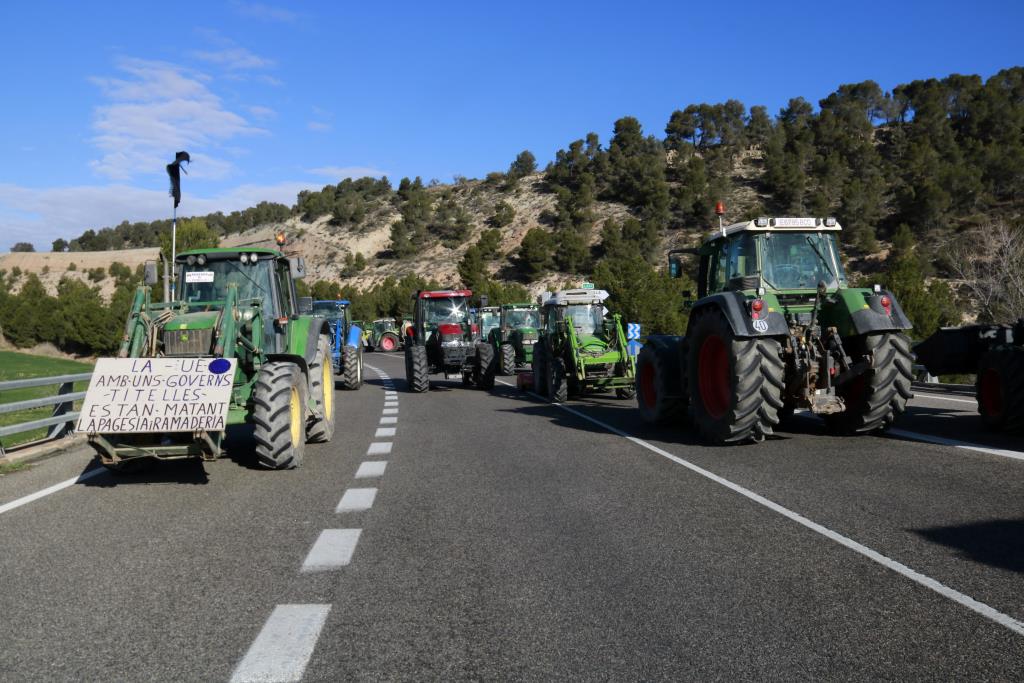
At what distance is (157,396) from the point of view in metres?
8.45

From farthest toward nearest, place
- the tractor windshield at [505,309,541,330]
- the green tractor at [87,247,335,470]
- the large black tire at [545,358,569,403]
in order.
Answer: the tractor windshield at [505,309,541,330] < the large black tire at [545,358,569,403] < the green tractor at [87,247,335,470]

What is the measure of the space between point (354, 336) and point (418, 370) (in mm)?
5904

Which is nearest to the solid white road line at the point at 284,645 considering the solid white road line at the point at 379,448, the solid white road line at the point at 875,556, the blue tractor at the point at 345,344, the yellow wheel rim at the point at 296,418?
the solid white road line at the point at 875,556

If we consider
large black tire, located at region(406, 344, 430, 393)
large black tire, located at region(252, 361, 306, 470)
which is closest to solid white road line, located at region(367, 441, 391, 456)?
large black tire, located at region(252, 361, 306, 470)

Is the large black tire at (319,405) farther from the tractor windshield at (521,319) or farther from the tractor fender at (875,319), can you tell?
the tractor windshield at (521,319)

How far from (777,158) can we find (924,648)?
254 ft

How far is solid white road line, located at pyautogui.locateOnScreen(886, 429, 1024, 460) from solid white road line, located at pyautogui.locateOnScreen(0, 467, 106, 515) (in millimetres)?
9442

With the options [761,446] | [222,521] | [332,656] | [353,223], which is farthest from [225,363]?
[353,223]

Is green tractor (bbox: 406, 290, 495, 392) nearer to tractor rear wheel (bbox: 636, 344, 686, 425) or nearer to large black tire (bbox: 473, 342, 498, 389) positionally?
large black tire (bbox: 473, 342, 498, 389)

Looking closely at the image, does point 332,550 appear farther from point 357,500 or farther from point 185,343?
point 185,343

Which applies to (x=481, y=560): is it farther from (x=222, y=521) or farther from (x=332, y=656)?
(x=222, y=521)

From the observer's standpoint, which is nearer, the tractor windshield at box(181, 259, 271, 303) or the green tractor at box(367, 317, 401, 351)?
the tractor windshield at box(181, 259, 271, 303)

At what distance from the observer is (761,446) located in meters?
10.5

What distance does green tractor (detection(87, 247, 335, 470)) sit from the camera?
28.2 ft
